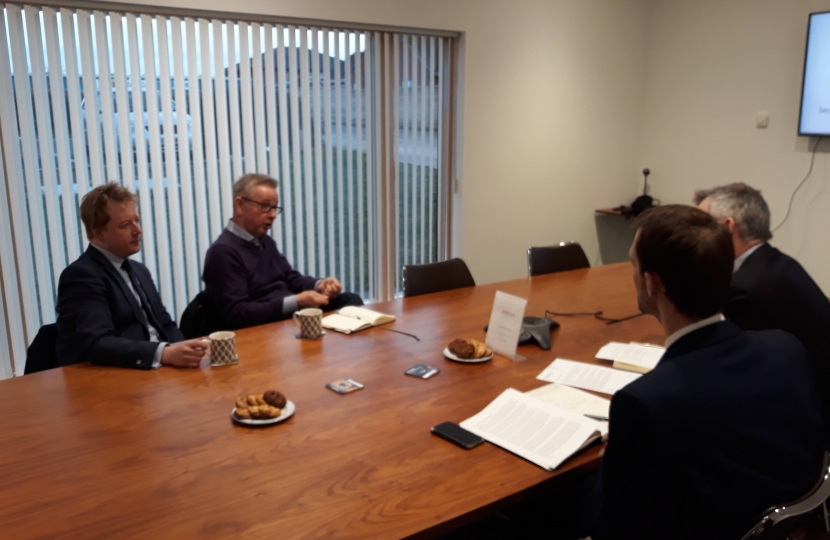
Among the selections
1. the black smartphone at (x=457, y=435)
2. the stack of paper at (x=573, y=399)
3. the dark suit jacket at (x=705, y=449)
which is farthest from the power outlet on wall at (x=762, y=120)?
the black smartphone at (x=457, y=435)

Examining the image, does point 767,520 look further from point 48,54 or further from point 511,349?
point 48,54

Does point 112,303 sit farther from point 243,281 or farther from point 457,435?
point 457,435

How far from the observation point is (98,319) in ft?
7.06

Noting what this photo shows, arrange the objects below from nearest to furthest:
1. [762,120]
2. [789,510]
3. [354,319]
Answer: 1. [789,510]
2. [354,319]
3. [762,120]

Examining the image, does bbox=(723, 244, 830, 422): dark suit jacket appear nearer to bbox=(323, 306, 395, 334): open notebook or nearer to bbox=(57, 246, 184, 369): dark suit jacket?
bbox=(323, 306, 395, 334): open notebook

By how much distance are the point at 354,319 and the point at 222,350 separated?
0.63 m

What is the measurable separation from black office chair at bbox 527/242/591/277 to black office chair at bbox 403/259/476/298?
45 cm

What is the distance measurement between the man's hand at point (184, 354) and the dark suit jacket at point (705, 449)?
1352mm

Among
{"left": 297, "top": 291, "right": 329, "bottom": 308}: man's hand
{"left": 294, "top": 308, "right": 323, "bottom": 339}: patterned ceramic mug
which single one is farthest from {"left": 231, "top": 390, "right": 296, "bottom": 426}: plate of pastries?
{"left": 297, "top": 291, "right": 329, "bottom": 308}: man's hand

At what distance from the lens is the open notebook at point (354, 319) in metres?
2.49

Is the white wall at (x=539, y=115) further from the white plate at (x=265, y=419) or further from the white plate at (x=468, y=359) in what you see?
the white plate at (x=265, y=419)

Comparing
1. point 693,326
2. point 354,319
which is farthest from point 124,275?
point 693,326

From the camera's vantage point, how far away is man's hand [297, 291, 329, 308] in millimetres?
2861

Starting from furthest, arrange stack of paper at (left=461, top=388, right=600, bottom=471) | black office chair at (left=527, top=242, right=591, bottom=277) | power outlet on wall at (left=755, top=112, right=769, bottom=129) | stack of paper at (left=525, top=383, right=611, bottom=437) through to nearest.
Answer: power outlet on wall at (left=755, top=112, right=769, bottom=129) → black office chair at (left=527, top=242, right=591, bottom=277) → stack of paper at (left=525, top=383, right=611, bottom=437) → stack of paper at (left=461, top=388, right=600, bottom=471)
